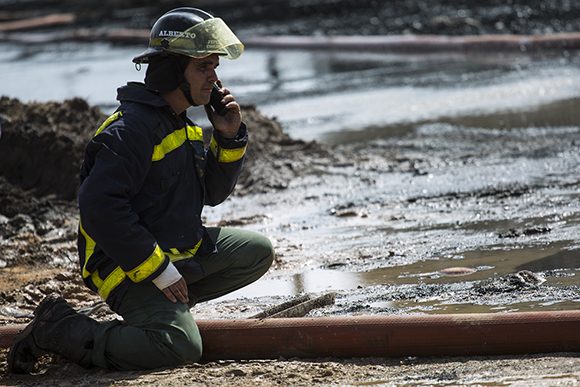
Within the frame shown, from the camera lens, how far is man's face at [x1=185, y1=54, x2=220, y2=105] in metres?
5.25

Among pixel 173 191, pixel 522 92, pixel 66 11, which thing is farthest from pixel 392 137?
pixel 66 11

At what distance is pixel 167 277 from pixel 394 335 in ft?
3.27

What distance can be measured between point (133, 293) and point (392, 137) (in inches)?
240

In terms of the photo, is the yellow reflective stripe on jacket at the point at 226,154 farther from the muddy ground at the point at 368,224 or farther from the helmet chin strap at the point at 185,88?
the muddy ground at the point at 368,224

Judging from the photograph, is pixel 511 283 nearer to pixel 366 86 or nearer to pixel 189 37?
pixel 189 37

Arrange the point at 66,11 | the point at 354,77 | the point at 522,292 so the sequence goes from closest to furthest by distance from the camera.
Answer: the point at 522,292 < the point at 354,77 < the point at 66,11

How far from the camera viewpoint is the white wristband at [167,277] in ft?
16.5

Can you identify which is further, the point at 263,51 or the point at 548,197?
the point at 263,51

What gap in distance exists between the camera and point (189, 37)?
16.9 feet

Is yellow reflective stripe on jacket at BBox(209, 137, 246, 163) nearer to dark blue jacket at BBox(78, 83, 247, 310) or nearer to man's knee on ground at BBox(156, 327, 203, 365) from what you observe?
dark blue jacket at BBox(78, 83, 247, 310)

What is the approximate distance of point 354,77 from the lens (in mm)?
15500

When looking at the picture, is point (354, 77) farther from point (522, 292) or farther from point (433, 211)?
point (522, 292)

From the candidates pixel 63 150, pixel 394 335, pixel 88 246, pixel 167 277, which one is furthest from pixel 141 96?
pixel 63 150

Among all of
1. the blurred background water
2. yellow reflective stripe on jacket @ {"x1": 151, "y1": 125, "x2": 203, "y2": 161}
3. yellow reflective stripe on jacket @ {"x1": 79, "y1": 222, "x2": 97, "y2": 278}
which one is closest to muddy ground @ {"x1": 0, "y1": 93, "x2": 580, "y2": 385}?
yellow reflective stripe on jacket @ {"x1": 79, "y1": 222, "x2": 97, "y2": 278}
